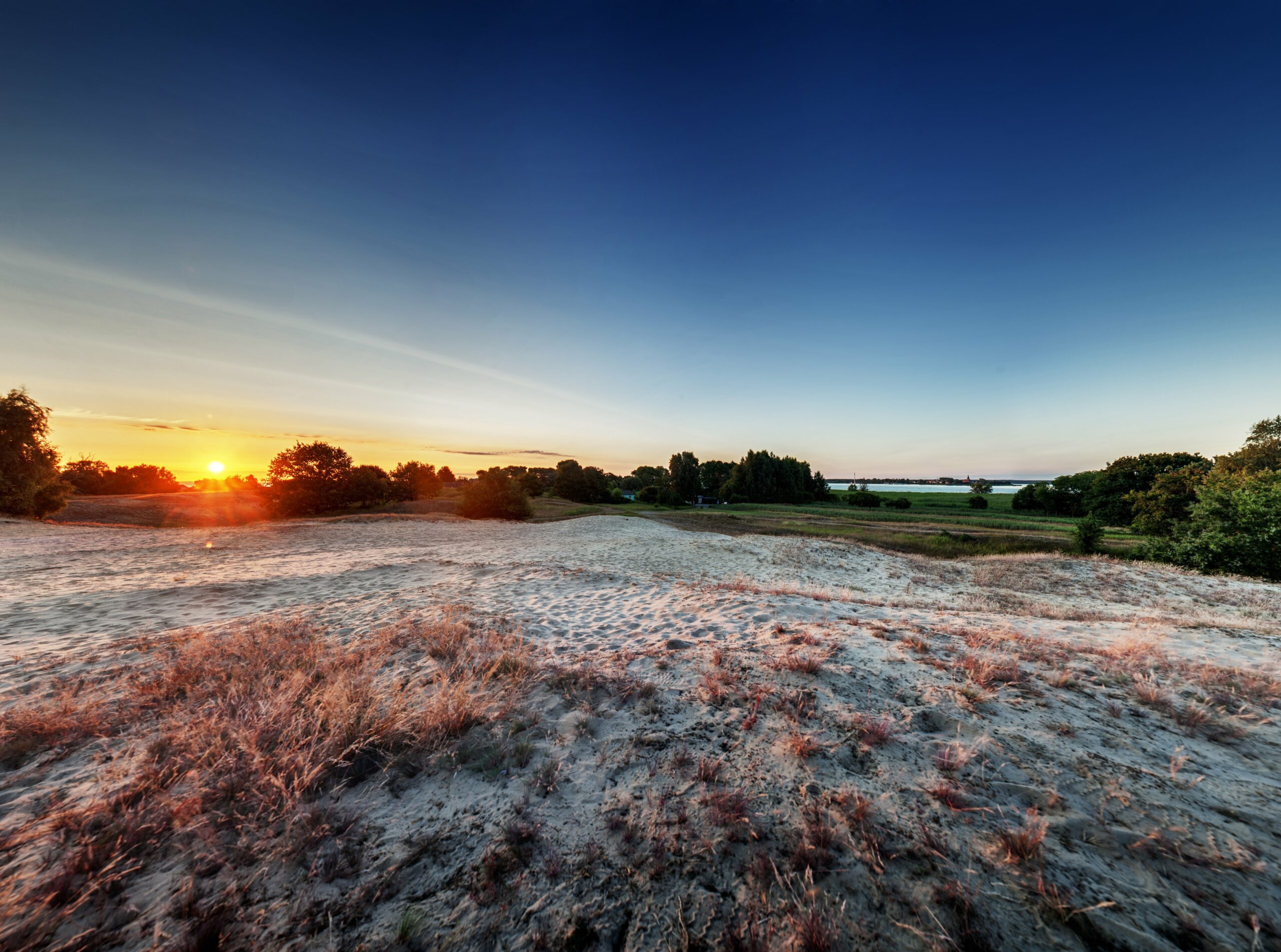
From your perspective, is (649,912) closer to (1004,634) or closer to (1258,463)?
(1004,634)

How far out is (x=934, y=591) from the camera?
15.4 meters

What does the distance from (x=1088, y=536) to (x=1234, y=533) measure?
4995mm

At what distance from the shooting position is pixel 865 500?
6606 cm

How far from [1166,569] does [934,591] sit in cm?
1214

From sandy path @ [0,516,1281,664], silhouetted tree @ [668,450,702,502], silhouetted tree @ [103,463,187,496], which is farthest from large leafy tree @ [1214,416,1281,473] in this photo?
silhouetted tree @ [103,463,187,496]

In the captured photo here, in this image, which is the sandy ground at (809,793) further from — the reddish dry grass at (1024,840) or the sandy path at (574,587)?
the sandy path at (574,587)

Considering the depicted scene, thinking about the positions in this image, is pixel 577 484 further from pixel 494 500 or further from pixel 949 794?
pixel 949 794

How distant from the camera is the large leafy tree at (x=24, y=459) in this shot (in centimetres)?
2500

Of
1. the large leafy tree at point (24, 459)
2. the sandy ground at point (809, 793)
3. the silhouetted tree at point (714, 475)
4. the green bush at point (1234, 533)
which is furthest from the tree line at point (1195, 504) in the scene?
the large leafy tree at point (24, 459)

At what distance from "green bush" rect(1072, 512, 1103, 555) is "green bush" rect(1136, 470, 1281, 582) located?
1846mm

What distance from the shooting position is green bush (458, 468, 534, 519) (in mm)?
35438

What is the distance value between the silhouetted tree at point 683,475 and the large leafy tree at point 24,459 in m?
66.0

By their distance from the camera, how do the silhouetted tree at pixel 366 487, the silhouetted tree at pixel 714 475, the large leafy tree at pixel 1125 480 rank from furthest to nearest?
the silhouetted tree at pixel 714 475 < the large leafy tree at pixel 1125 480 < the silhouetted tree at pixel 366 487

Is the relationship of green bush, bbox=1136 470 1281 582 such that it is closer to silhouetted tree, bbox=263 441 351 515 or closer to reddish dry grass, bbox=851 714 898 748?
reddish dry grass, bbox=851 714 898 748
